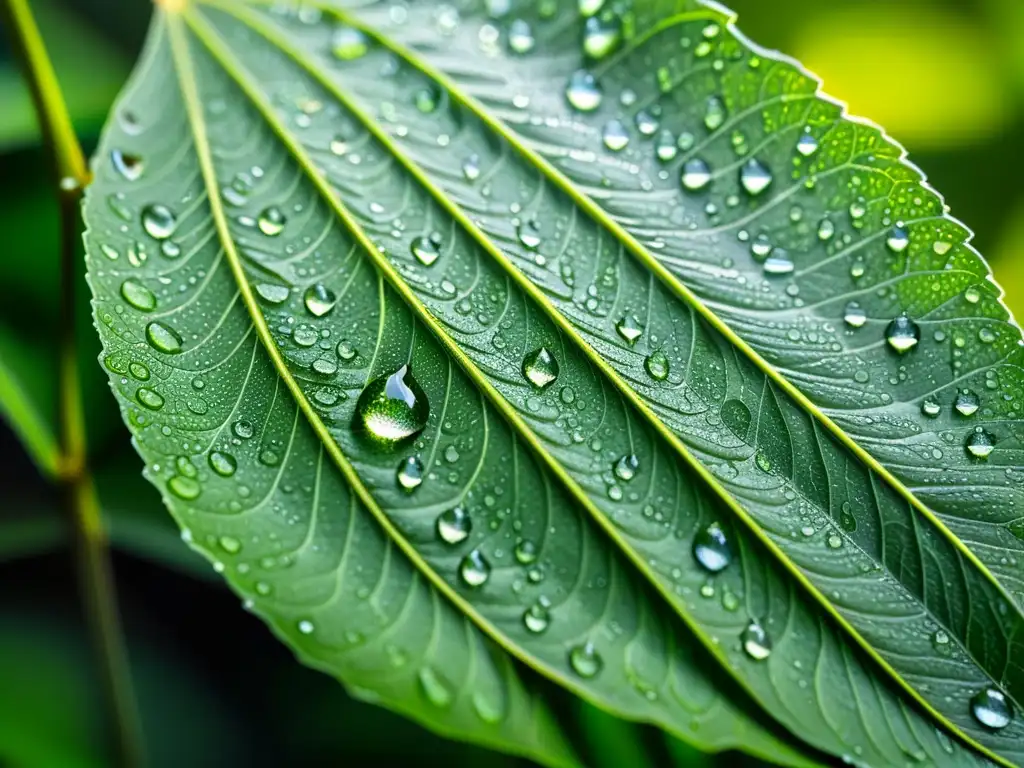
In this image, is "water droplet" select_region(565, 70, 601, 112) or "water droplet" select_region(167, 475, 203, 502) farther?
"water droplet" select_region(565, 70, 601, 112)

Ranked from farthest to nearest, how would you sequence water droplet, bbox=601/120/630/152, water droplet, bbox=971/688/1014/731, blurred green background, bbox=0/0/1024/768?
blurred green background, bbox=0/0/1024/768 < water droplet, bbox=601/120/630/152 < water droplet, bbox=971/688/1014/731

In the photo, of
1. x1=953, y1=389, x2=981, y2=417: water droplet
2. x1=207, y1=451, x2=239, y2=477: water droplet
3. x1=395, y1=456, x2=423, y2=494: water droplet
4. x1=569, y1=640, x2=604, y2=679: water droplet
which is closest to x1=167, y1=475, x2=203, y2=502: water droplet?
x1=207, y1=451, x2=239, y2=477: water droplet

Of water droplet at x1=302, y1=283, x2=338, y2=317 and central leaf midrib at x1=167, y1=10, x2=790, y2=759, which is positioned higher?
water droplet at x1=302, y1=283, x2=338, y2=317

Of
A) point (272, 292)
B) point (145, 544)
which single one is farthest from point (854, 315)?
point (145, 544)

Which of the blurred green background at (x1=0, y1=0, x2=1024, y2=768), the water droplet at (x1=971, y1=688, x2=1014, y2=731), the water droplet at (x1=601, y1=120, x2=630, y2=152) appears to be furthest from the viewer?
the blurred green background at (x1=0, y1=0, x2=1024, y2=768)

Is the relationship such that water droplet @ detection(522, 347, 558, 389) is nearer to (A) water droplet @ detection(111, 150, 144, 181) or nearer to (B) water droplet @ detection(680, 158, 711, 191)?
(B) water droplet @ detection(680, 158, 711, 191)

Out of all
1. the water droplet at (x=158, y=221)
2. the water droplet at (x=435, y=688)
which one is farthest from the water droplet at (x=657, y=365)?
the water droplet at (x=158, y=221)

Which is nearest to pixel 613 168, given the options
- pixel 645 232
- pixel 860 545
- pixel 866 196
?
pixel 645 232
